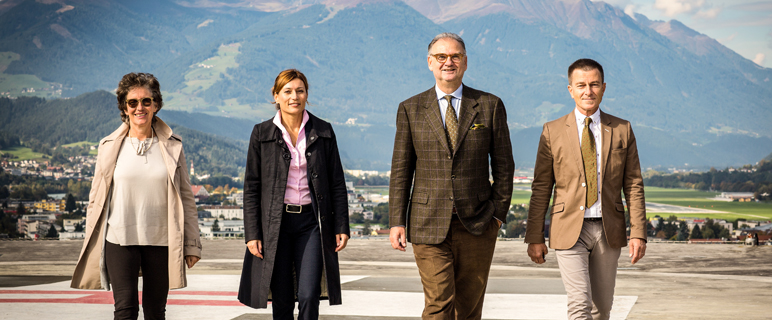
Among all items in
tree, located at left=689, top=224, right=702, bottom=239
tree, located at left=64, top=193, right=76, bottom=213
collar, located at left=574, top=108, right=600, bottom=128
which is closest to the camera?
collar, located at left=574, top=108, right=600, bottom=128

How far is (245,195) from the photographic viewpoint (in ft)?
14.4

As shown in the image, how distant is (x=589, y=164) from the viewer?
441 centimetres

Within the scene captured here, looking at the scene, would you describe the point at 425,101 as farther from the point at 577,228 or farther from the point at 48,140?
the point at 48,140

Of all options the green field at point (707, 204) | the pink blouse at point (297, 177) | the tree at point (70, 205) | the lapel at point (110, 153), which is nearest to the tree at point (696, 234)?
the green field at point (707, 204)

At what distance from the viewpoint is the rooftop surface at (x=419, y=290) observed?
22.1ft

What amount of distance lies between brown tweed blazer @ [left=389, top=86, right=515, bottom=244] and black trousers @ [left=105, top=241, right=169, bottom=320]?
1.35 metres

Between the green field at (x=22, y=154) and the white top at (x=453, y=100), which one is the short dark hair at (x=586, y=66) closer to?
the white top at (x=453, y=100)

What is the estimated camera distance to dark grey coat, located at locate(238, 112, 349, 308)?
169 inches

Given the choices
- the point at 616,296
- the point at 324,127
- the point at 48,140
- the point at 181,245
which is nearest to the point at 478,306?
the point at 324,127

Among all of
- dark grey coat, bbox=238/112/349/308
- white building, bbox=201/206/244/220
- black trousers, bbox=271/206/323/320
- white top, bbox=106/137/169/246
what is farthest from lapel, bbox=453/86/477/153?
white building, bbox=201/206/244/220

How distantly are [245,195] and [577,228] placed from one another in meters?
1.97

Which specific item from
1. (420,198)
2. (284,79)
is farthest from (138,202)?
(420,198)

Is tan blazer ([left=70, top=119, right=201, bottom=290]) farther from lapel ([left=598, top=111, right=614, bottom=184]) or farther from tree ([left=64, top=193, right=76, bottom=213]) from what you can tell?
tree ([left=64, top=193, right=76, bottom=213])

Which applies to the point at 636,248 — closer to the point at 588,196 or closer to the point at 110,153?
the point at 588,196
